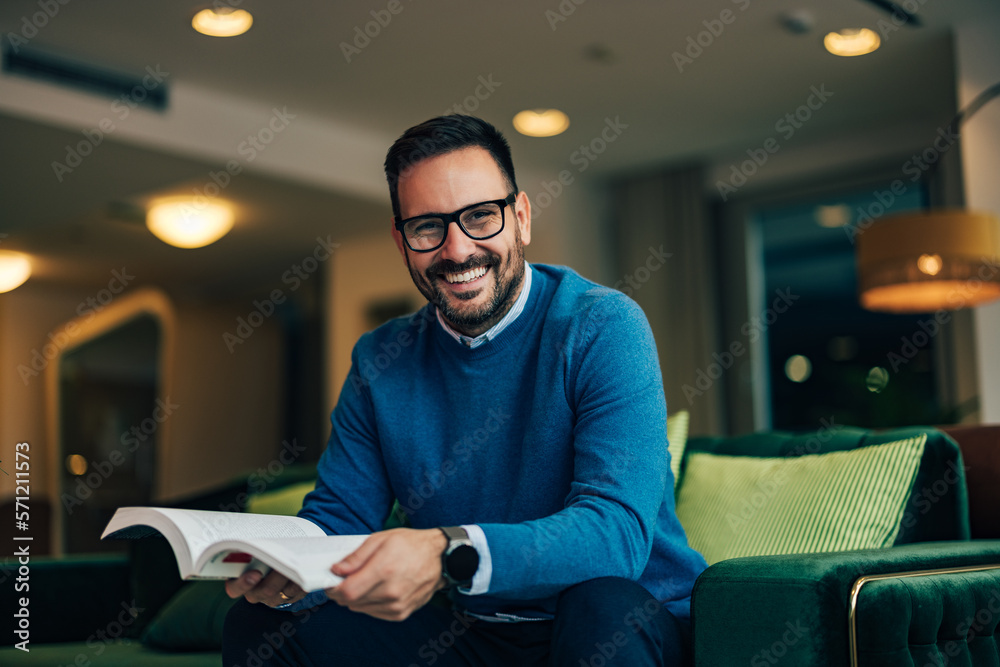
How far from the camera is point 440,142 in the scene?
1.44 meters

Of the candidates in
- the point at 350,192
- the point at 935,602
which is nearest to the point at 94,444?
the point at 350,192

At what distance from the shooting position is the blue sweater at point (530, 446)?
3.73 feet

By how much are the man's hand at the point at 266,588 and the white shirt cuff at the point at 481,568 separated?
0.25m

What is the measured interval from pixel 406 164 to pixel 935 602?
0.93m

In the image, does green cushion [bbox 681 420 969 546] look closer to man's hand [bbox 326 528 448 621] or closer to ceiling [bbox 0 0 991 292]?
man's hand [bbox 326 528 448 621]

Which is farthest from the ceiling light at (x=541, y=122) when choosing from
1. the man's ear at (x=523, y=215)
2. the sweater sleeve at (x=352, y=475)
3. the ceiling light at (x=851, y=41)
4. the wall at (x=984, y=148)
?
the sweater sleeve at (x=352, y=475)

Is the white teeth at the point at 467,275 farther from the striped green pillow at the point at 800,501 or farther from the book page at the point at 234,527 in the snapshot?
the striped green pillow at the point at 800,501

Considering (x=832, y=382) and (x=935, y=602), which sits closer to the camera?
(x=935, y=602)

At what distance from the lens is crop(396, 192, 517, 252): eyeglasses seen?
4.75 ft

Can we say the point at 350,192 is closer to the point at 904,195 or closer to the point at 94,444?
the point at 904,195

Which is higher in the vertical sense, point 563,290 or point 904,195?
point 904,195

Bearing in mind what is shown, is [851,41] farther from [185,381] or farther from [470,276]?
[185,381]

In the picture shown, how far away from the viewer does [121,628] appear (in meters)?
2.47

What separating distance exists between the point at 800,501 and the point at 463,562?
93 cm
